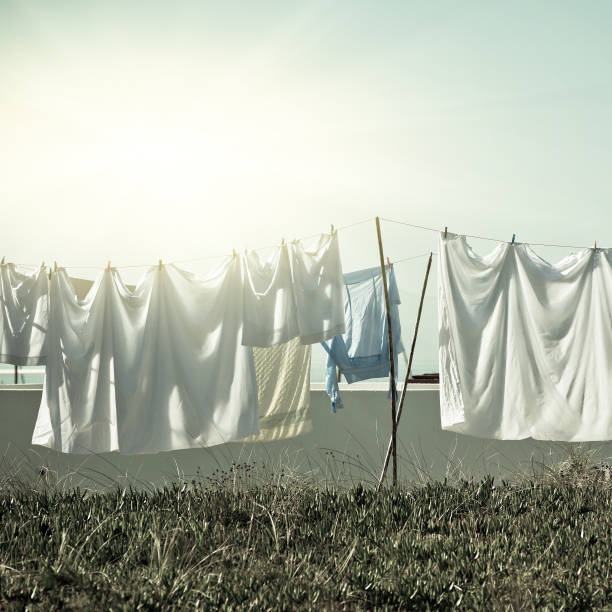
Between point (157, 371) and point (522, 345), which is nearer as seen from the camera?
point (522, 345)

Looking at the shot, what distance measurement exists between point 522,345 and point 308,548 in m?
3.08

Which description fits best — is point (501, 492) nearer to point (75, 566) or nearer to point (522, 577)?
point (522, 577)

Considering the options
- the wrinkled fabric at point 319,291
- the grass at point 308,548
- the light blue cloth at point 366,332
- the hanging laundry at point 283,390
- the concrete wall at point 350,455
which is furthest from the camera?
the concrete wall at point 350,455

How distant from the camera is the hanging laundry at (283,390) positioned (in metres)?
7.19

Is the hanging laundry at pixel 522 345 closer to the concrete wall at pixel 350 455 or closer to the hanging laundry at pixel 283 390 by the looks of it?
the concrete wall at pixel 350 455

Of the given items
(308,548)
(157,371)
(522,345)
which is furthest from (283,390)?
(308,548)

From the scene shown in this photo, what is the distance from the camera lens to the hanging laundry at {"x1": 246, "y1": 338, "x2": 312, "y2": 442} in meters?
7.19

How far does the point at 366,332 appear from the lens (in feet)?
23.3

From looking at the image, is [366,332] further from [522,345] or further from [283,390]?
[522,345]

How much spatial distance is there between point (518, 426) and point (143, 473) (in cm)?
441

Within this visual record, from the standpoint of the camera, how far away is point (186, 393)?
21.8 ft

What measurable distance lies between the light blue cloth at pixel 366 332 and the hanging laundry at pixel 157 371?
3.40 ft

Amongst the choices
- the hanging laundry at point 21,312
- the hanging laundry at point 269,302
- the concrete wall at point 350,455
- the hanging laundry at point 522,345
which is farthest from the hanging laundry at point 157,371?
the hanging laundry at point 522,345

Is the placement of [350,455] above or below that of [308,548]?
below
